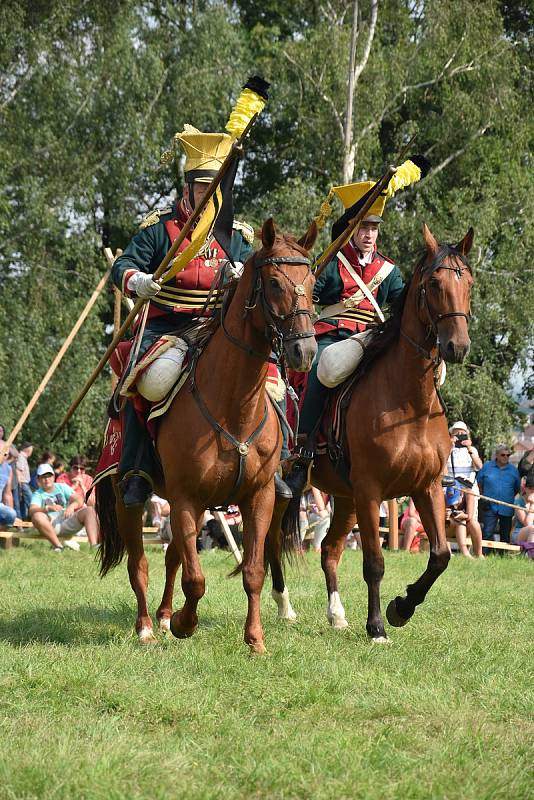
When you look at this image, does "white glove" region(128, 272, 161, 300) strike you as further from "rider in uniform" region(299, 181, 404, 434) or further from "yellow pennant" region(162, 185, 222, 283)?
"rider in uniform" region(299, 181, 404, 434)

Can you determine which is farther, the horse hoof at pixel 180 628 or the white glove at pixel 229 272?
the white glove at pixel 229 272

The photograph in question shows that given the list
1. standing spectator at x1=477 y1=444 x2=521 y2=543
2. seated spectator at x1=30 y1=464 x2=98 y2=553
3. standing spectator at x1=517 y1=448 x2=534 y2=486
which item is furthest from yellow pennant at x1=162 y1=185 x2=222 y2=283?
standing spectator at x1=477 y1=444 x2=521 y2=543

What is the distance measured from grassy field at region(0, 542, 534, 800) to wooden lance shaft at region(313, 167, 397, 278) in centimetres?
272

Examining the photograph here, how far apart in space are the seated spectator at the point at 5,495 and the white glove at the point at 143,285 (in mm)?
9783

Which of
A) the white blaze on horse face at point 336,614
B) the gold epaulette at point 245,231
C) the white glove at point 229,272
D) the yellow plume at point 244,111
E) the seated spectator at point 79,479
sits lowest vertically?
the white blaze on horse face at point 336,614

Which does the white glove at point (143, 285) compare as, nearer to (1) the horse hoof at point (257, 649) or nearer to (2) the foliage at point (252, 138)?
(1) the horse hoof at point (257, 649)

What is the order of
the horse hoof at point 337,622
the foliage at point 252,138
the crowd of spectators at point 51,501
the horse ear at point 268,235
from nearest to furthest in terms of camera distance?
the horse ear at point 268,235, the horse hoof at point 337,622, the crowd of spectators at point 51,501, the foliage at point 252,138

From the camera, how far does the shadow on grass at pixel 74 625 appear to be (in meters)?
7.87

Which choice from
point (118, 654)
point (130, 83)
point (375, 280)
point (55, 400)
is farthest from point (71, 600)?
point (130, 83)

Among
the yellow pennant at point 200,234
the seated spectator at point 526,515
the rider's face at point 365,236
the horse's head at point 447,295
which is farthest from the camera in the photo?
the seated spectator at point 526,515

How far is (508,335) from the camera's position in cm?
3105

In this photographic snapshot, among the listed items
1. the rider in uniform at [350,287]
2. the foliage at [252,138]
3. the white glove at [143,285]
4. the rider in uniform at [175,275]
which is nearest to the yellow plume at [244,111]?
the rider in uniform at [175,275]

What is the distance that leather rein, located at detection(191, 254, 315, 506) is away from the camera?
6609 millimetres

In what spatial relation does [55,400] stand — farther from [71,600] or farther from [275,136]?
[71,600]
